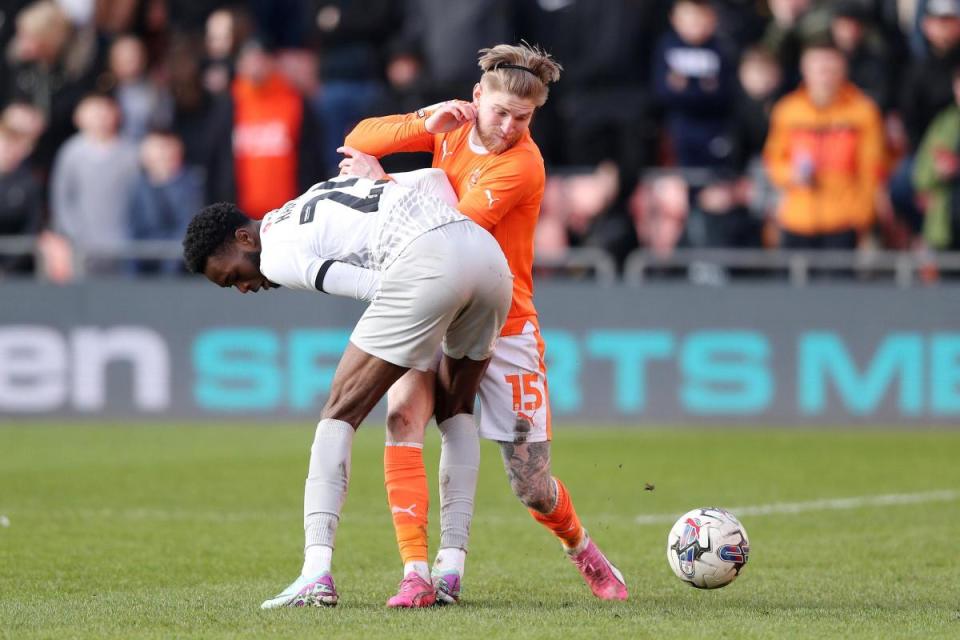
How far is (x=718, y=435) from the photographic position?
15.0 metres

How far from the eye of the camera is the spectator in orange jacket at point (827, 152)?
49.5 feet

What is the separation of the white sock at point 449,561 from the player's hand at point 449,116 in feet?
5.62

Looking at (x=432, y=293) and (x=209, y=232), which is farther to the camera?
(x=209, y=232)

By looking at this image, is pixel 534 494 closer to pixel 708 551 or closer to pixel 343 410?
pixel 708 551

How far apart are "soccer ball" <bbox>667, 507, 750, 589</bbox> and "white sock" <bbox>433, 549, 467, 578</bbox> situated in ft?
3.05

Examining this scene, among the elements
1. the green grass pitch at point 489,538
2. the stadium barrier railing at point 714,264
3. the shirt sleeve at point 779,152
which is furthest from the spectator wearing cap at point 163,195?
the shirt sleeve at point 779,152

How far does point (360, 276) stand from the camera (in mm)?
6477

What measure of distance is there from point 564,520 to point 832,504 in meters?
3.94

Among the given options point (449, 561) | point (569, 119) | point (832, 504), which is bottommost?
point (832, 504)

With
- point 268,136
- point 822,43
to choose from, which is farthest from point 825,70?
point 268,136

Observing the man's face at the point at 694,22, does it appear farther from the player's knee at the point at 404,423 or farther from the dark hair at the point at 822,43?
the player's knee at the point at 404,423

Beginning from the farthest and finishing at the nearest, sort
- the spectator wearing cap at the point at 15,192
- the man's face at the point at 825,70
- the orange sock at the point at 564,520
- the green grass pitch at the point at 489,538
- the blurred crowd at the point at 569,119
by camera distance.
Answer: the spectator wearing cap at the point at 15,192 → the blurred crowd at the point at 569,119 → the man's face at the point at 825,70 → the orange sock at the point at 564,520 → the green grass pitch at the point at 489,538

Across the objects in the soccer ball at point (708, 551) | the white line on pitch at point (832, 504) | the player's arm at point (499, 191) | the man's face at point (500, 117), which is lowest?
the white line on pitch at point (832, 504)

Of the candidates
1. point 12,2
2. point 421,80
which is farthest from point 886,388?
point 12,2
